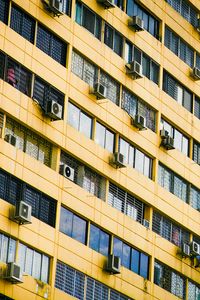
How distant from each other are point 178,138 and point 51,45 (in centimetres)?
1014

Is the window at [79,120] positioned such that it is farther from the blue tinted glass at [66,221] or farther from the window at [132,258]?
the window at [132,258]

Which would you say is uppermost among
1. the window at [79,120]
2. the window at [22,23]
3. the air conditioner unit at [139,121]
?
the window at [22,23]

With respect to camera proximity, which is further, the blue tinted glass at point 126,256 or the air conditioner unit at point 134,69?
the air conditioner unit at point 134,69

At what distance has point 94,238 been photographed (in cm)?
5022

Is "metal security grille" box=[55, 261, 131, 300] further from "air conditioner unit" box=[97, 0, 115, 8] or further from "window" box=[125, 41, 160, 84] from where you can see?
"air conditioner unit" box=[97, 0, 115, 8]

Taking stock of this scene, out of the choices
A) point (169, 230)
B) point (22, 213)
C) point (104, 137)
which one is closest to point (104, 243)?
point (104, 137)

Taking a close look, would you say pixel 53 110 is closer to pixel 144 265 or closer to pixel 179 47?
pixel 144 265

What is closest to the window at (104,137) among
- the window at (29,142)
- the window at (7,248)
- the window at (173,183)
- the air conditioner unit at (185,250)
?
the window at (29,142)

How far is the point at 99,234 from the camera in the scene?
166 feet

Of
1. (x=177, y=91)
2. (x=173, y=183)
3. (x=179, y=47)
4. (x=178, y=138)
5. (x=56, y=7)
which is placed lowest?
(x=173, y=183)

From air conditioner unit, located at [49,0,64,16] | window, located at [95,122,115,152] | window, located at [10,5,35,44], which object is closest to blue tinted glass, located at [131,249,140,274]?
window, located at [95,122,115,152]

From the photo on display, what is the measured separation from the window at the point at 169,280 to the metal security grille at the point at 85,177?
4.62 m

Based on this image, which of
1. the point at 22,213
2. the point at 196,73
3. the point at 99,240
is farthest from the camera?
the point at 196,73

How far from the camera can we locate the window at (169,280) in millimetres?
Answer: 53938
